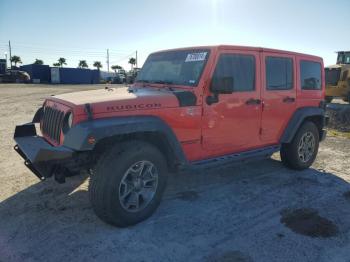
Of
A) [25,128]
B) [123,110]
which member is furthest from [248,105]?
[25,128]

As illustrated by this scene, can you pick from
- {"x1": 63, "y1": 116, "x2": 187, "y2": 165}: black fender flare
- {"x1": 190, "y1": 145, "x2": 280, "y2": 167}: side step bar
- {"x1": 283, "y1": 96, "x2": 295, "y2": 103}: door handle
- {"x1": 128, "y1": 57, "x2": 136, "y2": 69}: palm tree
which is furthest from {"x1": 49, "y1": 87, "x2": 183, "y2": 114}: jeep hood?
{"x1": 128, "y1": 57, "x2": 136, "y2": 69}: palm tree

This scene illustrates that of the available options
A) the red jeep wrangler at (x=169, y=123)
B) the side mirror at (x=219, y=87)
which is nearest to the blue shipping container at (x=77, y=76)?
the red jeep wrangler at (x=169, y=123)

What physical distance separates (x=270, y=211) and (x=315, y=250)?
35.0 inches

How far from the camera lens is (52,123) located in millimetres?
3824

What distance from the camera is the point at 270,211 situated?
407cm

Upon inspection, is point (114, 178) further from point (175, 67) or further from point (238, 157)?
point (238, 157)

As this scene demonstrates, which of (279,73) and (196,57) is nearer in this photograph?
(196,57)

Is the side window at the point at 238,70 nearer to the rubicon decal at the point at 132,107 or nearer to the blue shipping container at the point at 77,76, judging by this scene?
the rubicon decal at the point at 132,107

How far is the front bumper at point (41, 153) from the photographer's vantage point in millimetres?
3256

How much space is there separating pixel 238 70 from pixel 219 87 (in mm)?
706

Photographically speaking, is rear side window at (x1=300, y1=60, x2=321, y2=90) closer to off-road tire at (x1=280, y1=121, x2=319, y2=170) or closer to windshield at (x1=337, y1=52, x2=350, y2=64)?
off-road tire at (x1=280, y1=121, x2=319, y2=170)

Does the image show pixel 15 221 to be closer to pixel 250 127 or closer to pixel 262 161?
pixel 250 127

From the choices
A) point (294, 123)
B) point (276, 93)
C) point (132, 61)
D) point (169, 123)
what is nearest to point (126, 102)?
point (169, 123)

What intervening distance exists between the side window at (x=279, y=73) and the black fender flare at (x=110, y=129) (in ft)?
6.78
